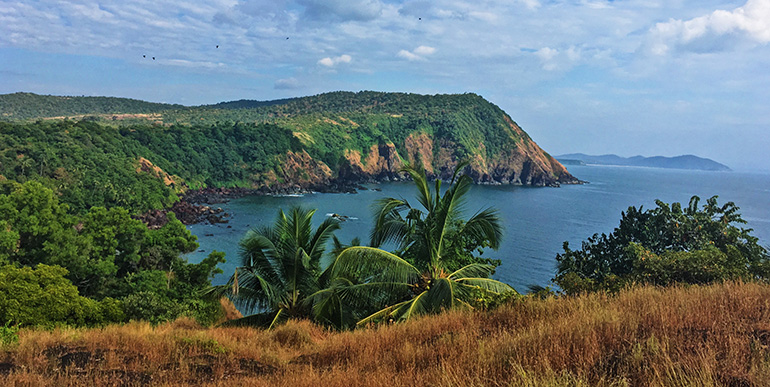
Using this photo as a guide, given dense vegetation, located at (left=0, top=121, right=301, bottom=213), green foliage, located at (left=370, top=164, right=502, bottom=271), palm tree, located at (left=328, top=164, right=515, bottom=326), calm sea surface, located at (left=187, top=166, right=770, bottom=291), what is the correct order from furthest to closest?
1. dense vegetation, located at (left=0, top=121, right=301, bottom=213)
2. calm sea surface, located at (left=187, top=166, right=770, bottom=291)
3. green foliage, located at (left=370, top=164, right=502, bottom=271)
4. palm tree, located at (left=328, top=164, right=515, bottom=326)

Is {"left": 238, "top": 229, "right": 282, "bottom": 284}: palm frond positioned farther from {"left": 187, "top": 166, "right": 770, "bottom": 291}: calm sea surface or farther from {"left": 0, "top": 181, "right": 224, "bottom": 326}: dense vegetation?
{"left": 187, "top": 166, "right": 770, "bottom": 291}: calm sea surface

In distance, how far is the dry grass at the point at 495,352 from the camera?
3762mm

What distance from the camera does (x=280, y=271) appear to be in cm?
1312

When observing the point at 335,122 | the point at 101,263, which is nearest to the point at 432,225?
the point at 101,263

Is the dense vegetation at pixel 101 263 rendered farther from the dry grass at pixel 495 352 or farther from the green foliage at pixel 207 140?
the green foliage at pixel 207 140

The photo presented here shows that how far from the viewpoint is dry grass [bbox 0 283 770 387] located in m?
3.76

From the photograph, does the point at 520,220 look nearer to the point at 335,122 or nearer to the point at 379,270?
the point at 379,270

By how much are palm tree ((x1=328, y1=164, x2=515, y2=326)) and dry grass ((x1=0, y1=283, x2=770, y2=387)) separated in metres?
2.08

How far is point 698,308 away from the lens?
5.42 meters

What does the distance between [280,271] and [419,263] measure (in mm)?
4569

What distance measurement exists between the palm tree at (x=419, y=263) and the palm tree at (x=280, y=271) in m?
1.88

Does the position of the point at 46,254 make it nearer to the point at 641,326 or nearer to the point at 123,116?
the point at 641,326

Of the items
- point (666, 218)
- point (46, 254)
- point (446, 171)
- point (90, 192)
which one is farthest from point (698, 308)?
point (446, 171)

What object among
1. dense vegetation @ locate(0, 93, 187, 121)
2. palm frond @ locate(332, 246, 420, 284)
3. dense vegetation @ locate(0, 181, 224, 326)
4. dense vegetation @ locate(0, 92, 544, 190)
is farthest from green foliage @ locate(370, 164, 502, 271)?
dense vegetation @ locate(0, 93, 187, 121)
